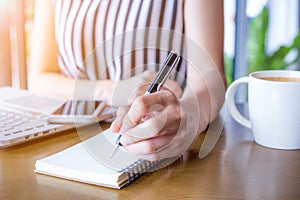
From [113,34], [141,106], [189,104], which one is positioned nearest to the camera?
[141,106]

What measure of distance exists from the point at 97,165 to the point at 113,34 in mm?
677

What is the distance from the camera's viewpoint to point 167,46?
1.01 m

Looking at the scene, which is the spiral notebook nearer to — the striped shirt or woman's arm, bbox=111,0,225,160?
woman's arm, bbox=111,0,225,160

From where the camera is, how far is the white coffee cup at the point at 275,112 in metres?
0.69

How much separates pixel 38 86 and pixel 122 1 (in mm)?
345

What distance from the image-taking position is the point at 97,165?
1.97 feet

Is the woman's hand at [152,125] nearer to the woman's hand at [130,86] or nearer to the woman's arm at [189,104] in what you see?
the woman's arm at [189,104]

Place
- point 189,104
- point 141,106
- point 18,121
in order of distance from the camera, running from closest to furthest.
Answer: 1. point 141,106
2. point 189,104
3. point 18,121

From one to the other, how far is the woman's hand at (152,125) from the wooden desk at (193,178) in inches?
1.5

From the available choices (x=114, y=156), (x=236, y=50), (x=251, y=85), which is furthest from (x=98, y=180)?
(x=236, y=50)

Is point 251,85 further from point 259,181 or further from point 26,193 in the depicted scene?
point 26,193

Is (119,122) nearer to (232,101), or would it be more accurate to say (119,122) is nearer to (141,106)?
(141,106)

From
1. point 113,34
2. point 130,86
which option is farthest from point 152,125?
point 113,34

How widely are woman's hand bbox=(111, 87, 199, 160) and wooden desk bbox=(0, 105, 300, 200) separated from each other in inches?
1.5
